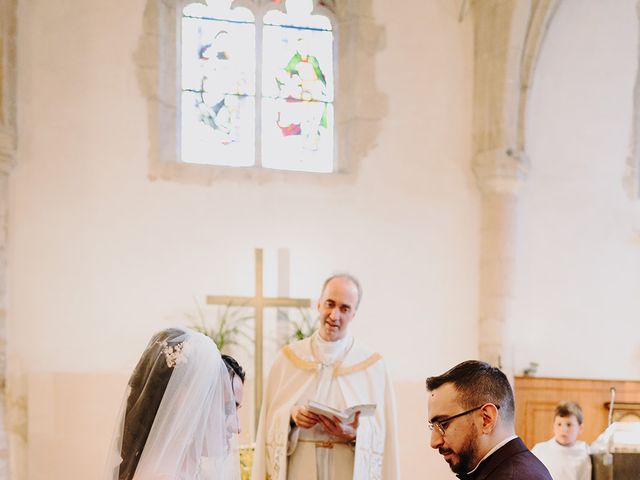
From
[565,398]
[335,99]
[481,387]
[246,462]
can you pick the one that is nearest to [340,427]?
[246,462]

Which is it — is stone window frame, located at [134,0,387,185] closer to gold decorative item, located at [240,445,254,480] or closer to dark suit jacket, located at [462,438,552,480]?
gold decorative item, located at [240,445,254,480]

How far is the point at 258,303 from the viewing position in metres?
6.73

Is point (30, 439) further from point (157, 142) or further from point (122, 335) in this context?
point (157, 142)

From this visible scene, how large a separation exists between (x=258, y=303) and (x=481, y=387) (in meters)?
4.66

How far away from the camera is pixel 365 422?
423 cm

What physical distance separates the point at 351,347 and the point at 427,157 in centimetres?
390

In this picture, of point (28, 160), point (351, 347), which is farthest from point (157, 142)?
point (351, 347)

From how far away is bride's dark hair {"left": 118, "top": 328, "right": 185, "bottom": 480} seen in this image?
213 centimetres

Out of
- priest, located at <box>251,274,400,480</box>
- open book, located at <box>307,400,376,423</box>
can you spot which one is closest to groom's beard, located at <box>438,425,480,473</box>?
open book, located at <box>307,400,376,423</box>

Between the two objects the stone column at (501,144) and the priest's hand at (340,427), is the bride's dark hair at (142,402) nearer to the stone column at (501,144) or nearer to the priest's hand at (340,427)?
the priest's hand at (340,427)

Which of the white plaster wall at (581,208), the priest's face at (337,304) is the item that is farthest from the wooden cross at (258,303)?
the white plaster wall at (581,208)

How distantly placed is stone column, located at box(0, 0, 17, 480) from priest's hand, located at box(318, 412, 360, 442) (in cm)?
413

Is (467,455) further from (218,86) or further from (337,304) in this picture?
(218,86)

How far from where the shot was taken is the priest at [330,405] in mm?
4141
